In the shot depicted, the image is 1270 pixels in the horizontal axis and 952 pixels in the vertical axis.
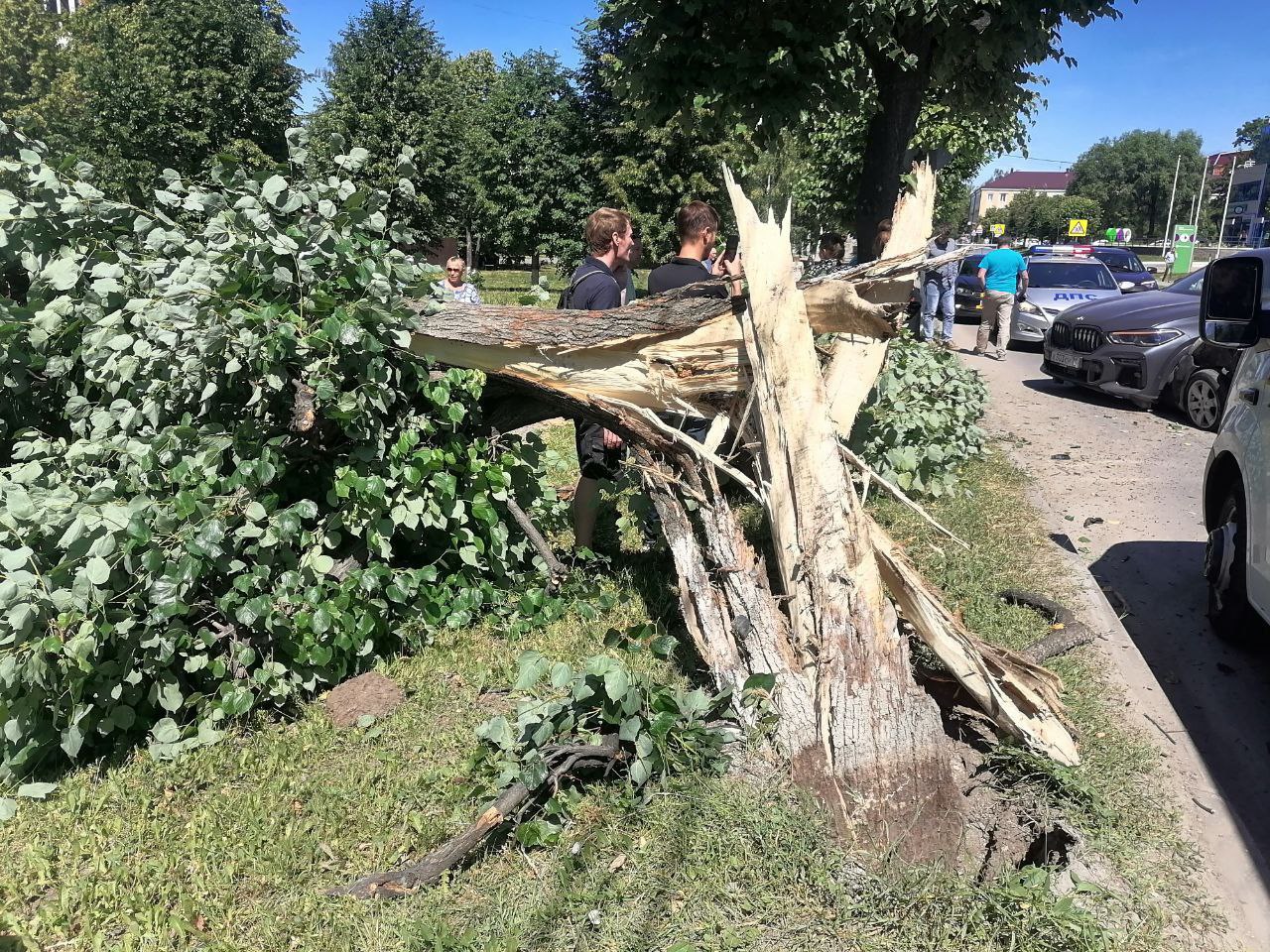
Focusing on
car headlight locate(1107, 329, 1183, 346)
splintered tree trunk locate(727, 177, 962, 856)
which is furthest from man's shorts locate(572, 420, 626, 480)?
car headlight locate(1107, 329, 1183, 346)

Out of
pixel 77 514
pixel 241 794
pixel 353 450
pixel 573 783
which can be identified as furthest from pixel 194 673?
pixel 573 783

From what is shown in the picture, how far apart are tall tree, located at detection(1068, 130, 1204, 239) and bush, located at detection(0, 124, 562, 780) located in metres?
104

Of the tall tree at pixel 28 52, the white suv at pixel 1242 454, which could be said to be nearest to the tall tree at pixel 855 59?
the white suv at pixel 1242 454

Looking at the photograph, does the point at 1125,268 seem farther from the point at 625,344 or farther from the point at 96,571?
the point at 96,571

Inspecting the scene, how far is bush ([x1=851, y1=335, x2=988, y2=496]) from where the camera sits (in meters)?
6.03

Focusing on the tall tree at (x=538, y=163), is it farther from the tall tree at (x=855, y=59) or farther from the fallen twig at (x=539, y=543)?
the fallen twig at (x=539, y=543)

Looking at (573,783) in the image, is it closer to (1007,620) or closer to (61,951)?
(61,951)

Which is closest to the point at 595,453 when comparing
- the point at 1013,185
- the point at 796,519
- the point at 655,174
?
the point at 796,519

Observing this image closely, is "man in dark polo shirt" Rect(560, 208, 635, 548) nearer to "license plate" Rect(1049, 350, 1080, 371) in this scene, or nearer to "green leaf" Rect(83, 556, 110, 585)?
"green leaf" Rect(83, 556, 110, 585)

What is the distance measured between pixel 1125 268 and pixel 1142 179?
90122 mm

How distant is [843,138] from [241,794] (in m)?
16.3

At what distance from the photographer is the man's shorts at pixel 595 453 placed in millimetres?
4992

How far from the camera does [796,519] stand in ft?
11.5

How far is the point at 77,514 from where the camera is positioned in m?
3.06
